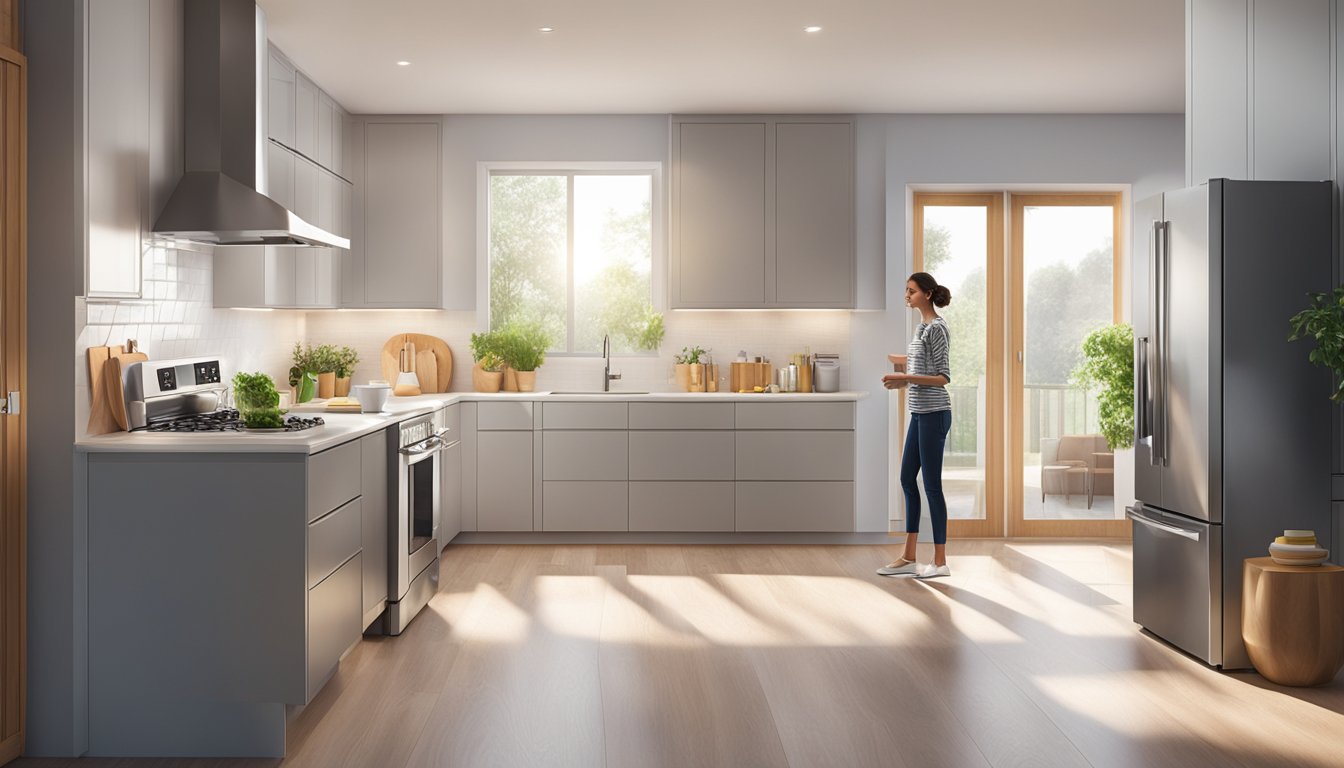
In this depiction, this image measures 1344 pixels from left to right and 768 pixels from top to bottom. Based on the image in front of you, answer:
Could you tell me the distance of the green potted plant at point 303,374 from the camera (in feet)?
17.6

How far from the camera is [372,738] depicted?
3135mm

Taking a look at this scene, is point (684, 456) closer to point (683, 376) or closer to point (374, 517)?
point (683, 376)

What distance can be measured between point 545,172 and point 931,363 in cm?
289

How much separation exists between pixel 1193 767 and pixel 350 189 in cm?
544

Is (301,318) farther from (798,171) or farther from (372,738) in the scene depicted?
(372,738)

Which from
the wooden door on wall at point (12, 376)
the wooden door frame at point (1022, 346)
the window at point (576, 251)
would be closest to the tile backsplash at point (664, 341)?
the window at point (576, 251)

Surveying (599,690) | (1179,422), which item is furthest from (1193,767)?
(599,690)

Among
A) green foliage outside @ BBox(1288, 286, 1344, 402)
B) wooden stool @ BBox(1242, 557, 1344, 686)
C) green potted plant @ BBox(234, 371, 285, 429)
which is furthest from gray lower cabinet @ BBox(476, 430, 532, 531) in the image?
green foliage outside @ BBox(1288, 286, 1344, 402)

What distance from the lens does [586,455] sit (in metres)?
6.23

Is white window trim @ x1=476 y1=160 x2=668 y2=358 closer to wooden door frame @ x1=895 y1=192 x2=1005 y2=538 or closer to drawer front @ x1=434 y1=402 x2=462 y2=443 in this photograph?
drawer front @ x1=434 y1=402 x2=462 y2=443

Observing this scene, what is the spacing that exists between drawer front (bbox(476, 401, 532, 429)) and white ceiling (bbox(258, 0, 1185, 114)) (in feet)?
6.04

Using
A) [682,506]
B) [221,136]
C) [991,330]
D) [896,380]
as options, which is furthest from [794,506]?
[221,136]

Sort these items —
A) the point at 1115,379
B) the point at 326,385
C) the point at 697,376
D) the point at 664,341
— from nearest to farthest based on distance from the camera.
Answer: the point at 1115,379
the point at 326,385
the point at 697,376
the point at 664,341

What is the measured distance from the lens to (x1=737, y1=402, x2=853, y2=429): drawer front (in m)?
6.25
